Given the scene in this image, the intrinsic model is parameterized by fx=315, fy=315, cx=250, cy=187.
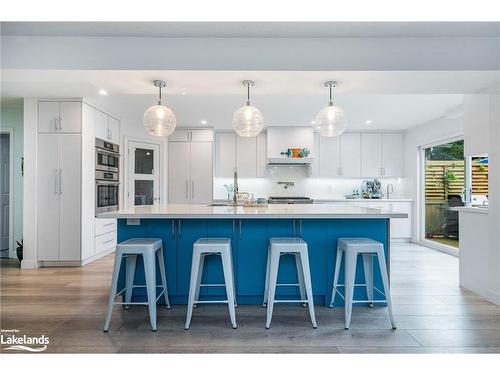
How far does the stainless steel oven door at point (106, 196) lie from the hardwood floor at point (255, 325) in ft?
4.85

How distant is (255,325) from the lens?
2.45 m

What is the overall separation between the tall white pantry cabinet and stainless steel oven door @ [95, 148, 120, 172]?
362 mm

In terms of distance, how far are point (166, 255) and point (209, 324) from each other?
741 millimetres

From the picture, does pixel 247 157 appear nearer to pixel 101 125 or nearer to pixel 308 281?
pixel 101 125

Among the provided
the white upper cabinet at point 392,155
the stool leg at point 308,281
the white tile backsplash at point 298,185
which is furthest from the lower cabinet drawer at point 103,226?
the white upper cabinet at point 392,155

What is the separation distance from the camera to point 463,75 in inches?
110

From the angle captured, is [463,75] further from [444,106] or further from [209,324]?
[209,324]

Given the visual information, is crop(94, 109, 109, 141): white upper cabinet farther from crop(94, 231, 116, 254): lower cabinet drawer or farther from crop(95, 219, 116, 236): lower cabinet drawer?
crop(94, 231, 116, 254): lower cabinet drawer

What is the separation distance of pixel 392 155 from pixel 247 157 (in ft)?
10.1

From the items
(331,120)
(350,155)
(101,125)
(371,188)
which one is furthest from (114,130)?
(371,188)

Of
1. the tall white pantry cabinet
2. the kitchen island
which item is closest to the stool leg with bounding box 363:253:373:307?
the kitchen island

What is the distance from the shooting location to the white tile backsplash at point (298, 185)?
679 cm

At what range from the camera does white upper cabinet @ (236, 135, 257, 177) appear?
6.57 metres
